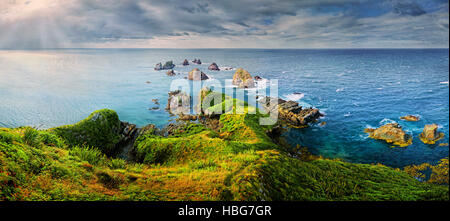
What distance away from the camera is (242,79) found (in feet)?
132

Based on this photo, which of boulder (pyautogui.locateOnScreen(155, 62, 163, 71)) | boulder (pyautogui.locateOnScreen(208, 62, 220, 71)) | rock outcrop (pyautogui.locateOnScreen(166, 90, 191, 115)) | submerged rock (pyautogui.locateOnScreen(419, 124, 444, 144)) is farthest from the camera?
boulder (pyautogui.locateOnScreen(155, 62, 163, 71))

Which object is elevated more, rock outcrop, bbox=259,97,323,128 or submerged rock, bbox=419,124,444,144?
rock outcrop, bbox=259,97,323,128

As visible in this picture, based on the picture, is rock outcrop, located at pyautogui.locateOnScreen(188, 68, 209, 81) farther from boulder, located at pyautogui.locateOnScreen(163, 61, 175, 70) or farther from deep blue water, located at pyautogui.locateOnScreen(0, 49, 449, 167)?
boulder, located at pyautogui.locateOnScreen(163, 61, 175, 70)

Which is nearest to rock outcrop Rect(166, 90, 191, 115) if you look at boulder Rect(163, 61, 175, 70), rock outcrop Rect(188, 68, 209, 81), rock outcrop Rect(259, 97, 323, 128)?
rock outcrop Rect(259, 97, 323, 128)

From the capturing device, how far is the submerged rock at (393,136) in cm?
1953

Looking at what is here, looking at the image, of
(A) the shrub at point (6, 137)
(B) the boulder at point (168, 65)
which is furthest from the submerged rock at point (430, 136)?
(B) the boulder at point (168, 65)

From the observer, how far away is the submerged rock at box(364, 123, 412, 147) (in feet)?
64.1

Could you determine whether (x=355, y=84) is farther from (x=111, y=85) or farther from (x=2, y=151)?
(x=2, y=151)

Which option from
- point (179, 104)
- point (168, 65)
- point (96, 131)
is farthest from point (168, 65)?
point (96, 131)

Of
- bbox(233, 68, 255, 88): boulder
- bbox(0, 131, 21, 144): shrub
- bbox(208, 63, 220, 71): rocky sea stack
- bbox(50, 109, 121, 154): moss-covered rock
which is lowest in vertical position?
bbox(50, 109, 121, 154): moss-covered rock

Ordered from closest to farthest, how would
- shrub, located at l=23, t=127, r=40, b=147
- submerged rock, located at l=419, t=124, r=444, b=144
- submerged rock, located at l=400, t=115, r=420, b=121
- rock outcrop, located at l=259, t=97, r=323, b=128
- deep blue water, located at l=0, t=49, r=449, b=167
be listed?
shrub, located at l=23, t=127, r=40, b=147 < deep blue water, located at l=0, t=49, r=449, b=167 < submerged rock, located at l=419, t=124, r=444, b=144 < rock outcrop, located at l=259, t=97, r=323, b=128 < submerged rock, located at l=400, t=115, r=420, b=121

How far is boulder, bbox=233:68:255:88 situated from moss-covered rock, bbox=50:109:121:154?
27631 millimetres

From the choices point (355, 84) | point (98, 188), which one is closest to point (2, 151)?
point (98, 188)

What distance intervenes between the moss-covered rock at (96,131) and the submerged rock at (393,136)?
26.5m
